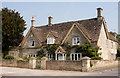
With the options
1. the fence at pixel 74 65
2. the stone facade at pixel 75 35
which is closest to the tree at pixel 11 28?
the stone facade at pixel 75 35

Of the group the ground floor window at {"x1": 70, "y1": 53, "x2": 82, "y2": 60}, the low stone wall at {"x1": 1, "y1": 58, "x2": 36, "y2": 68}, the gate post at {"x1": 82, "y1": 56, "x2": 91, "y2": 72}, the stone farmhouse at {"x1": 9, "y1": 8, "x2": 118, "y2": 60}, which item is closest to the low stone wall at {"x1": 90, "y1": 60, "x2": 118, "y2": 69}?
the gate post at {"x1": 82, "y1": 56, "x2": 91, "y2": 72}

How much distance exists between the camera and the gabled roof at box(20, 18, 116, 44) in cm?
3581

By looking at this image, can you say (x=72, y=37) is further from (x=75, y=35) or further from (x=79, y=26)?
(x=79, y=26)

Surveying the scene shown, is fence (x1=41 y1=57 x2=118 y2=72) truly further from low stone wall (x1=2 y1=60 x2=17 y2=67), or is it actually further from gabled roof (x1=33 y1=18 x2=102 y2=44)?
gabled roof (x1=33 y1=18 x2=102 y2=44)

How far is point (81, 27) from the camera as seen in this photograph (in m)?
36.9

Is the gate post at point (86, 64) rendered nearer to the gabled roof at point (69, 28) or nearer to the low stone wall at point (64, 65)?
the low stone wall at point (64, 65)

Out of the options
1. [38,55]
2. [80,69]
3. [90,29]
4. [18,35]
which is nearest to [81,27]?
[90,29]

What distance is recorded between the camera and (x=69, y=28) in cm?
4050

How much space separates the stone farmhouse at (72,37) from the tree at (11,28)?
258 cm

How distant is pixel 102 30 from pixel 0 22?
22490mm

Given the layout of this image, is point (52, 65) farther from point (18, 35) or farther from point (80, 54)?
point (18, 35)

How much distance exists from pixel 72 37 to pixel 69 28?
4.00m

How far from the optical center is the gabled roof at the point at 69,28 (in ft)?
117

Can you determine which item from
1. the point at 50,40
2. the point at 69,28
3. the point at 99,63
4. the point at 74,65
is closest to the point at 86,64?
the point at 74,65
